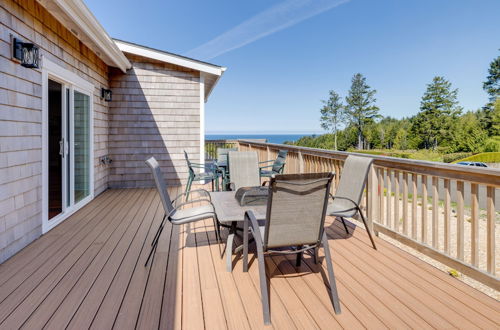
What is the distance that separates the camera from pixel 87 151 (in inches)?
205

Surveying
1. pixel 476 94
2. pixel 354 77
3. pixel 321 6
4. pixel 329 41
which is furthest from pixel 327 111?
pixel 321 6

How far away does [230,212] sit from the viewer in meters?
2.64

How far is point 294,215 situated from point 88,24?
3856 mm

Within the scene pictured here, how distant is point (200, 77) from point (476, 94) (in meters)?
47.9

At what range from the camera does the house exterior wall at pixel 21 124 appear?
9.15ft

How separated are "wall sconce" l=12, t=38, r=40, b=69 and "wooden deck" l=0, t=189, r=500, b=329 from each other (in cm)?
192

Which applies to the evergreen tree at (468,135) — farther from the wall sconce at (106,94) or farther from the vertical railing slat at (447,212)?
the wall sconce at (106,94)

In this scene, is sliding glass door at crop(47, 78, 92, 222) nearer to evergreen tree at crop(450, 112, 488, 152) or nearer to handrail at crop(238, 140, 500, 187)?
handrail at crop(238, 140, 500, 187)

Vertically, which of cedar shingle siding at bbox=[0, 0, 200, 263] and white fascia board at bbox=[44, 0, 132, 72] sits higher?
white fascia board at bbox=[44, 0, 132, 72]

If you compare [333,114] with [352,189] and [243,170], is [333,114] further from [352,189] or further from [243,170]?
[352,189]

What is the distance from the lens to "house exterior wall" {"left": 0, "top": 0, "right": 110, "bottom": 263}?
2789 mm

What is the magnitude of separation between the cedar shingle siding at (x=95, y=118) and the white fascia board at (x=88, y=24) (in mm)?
335

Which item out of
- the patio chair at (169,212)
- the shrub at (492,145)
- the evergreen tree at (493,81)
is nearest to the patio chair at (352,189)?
the patio chair at (169,212)

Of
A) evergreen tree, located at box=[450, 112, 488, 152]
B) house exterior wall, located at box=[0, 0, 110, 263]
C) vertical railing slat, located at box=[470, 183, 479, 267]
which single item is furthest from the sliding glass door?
evergreen tree, located at box=[450, 112, 488, 152]
